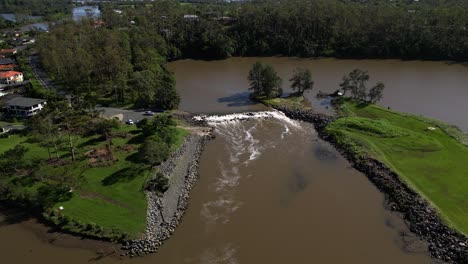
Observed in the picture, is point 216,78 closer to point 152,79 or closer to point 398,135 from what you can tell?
point 152,79

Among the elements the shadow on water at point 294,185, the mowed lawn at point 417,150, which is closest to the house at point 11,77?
the shadow on water at point 294,185

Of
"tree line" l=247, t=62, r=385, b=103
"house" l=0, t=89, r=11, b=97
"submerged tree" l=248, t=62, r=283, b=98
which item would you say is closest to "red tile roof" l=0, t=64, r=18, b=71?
"house" l=0, t=89, r=11, b=97

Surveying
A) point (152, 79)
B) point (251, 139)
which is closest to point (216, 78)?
point (152, 79)

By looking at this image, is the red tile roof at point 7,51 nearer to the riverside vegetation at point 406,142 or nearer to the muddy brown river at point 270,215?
the muddy brown river at point 270,215

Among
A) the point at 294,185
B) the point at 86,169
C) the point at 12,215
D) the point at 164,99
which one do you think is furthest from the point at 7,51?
the point at 294,185

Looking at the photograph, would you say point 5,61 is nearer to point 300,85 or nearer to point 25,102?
point 25,102

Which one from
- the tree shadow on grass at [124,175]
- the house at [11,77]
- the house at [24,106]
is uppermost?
the house at [11,77]

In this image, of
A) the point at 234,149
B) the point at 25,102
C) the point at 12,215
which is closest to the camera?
the point at 12,215
